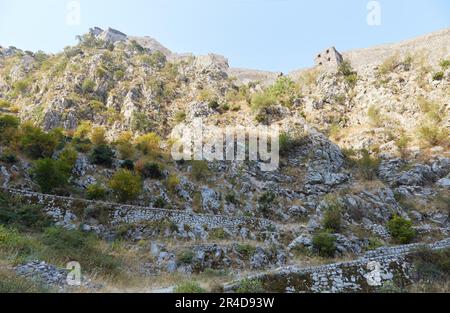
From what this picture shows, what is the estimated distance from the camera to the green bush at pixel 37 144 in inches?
878

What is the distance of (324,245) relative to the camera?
1560cm

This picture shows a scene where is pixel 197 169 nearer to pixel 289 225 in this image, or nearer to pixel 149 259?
pixel 289 225

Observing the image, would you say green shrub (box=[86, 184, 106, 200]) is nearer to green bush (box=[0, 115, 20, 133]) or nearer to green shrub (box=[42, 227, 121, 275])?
green shrub (box=[42, 227, 121, 275])

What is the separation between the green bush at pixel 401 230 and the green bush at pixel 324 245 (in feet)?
19.6

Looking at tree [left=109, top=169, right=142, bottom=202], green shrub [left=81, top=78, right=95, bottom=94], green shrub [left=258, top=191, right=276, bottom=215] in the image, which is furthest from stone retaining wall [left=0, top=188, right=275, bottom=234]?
green shrub [left=81, top=78, right=95, bottom=94]

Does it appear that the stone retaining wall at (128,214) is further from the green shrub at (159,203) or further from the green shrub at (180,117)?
the green shrub at (180,117)

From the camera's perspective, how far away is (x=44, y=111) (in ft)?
121

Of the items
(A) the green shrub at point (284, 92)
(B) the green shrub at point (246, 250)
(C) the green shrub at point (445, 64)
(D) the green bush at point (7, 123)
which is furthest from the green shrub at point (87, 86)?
(C) the green shrub at point (445, 64)

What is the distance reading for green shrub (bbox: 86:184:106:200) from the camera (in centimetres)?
1935

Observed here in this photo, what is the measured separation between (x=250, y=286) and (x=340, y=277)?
9.58ft

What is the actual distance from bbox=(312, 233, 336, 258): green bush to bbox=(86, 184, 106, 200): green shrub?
514 inches

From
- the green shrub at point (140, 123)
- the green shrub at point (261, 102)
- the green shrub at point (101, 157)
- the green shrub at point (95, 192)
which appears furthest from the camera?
the green shrub at point (140, 123)
